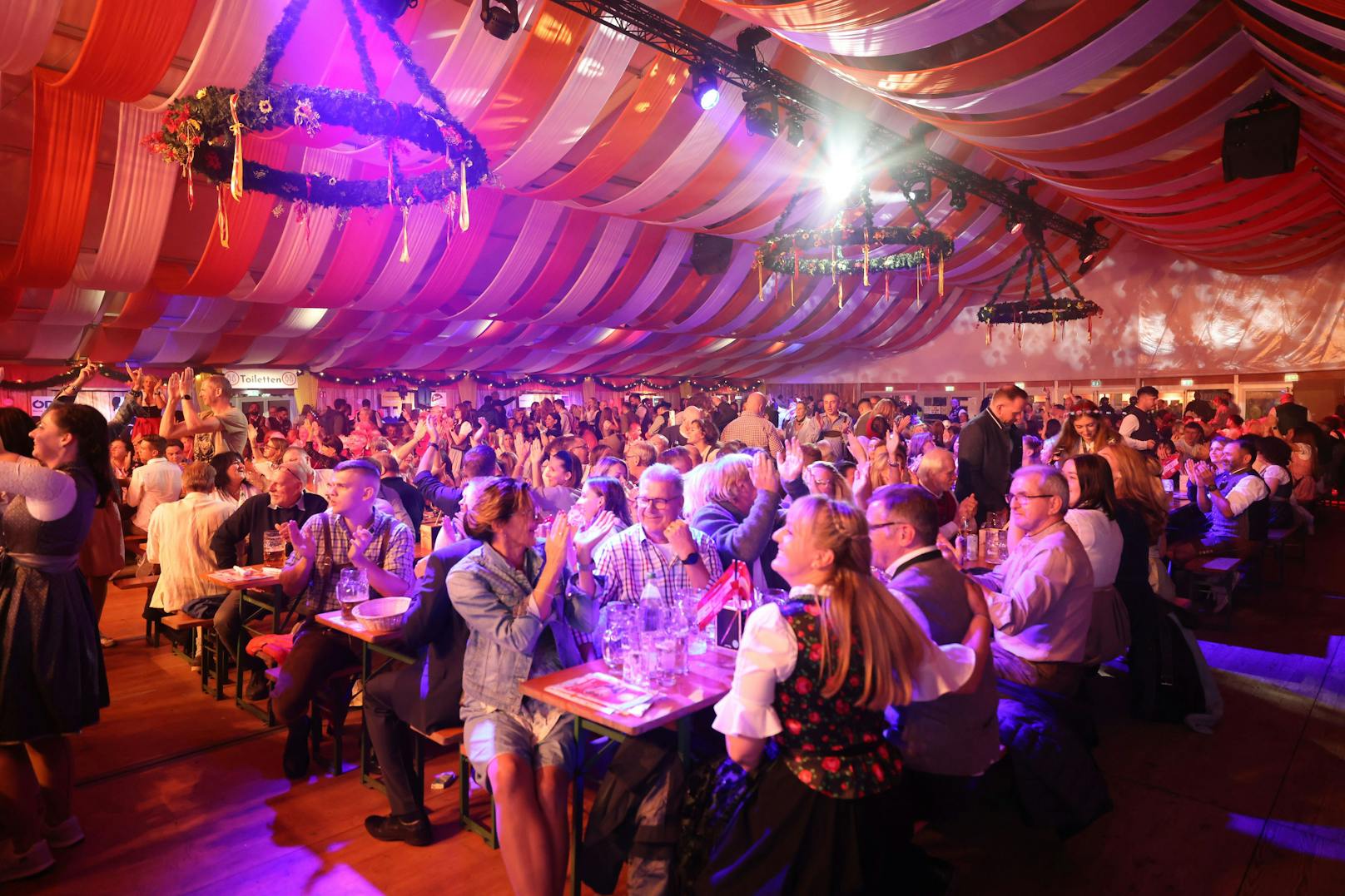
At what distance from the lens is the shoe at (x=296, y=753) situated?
3270 mm

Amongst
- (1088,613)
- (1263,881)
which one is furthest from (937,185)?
(1263,881)

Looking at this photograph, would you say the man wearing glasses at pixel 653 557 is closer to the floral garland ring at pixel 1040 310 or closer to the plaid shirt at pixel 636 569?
the plaid shirt at pixel 636 569

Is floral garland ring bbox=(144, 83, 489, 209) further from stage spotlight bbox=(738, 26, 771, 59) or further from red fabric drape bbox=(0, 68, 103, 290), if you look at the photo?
red fabric drape bbox=(0, 68, 103, 290)

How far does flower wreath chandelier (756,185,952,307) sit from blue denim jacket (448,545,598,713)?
548 cm

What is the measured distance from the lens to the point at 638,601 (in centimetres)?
300

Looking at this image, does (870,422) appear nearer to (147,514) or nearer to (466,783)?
(466,783)

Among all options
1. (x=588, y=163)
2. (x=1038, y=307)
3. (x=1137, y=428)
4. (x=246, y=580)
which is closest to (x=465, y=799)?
(x=246, y=580)

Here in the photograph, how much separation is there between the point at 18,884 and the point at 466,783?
56.9 inches

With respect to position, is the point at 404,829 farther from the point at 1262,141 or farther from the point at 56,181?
the point at 56,181

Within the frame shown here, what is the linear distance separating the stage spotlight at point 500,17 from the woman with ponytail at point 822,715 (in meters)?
4.47

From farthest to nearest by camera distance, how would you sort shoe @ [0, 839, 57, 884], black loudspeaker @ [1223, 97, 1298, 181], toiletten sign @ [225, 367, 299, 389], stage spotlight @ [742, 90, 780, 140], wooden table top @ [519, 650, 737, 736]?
toiletten sign @ [225, 367, 299, 389]
stage spotlight @ [742, 90, 780, 140]
black loudspeaker @ [1223, 97, 1298, 181]
shoe @ [0, 839, 57, 884]
wooden table top @ [519, 650, 737, 736]

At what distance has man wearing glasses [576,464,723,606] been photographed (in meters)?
2.91

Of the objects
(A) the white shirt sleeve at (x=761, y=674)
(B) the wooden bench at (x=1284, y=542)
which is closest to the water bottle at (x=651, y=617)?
(A) the white shirt sleeve at (x=761, y=674)

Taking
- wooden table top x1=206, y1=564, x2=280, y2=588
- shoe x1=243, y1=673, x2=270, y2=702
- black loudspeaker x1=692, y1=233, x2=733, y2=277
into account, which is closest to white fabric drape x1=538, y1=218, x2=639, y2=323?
black loudspeaker x1=692, y1=233, x2=733, y2=277
